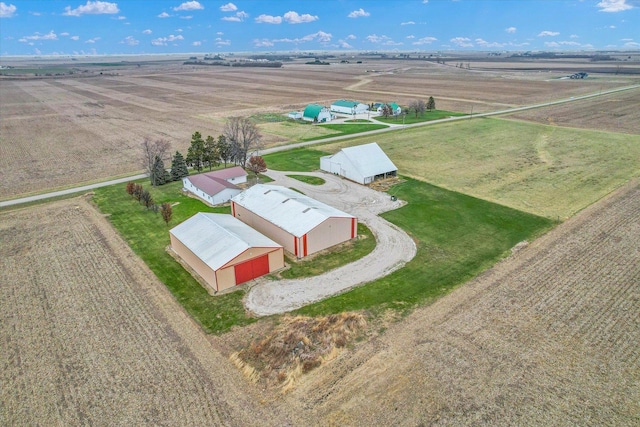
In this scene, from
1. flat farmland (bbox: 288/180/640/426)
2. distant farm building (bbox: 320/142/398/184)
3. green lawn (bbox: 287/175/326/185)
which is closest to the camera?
flat farmland (bbox: 288/180/640/426)

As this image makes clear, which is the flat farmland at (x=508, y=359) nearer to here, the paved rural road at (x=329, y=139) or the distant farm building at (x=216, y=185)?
the distant farm building at (x=216, y=185)

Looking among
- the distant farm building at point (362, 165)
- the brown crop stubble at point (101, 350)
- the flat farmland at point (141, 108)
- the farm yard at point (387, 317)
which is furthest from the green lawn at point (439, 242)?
the flat farmland at point (141, 108)

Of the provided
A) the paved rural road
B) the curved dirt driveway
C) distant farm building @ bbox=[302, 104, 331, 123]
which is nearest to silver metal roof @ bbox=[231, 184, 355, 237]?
the curved dirt driveway

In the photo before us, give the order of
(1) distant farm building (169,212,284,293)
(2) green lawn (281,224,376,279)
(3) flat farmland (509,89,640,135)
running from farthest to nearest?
(3) flat farmland (509,89,640,135), (2) green lawn (281,224,376,279), (1) distant farm building (169,212,284,293)

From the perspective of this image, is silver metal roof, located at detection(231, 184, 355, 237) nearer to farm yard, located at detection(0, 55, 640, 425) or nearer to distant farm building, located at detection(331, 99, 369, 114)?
farm yard, located at detection(0, 55, 640, 425)

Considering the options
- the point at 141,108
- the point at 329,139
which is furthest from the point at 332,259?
the point at 141,108

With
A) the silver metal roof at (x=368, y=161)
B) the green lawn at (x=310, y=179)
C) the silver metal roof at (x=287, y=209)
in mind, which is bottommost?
the green lawn at (x=310, y=179)
